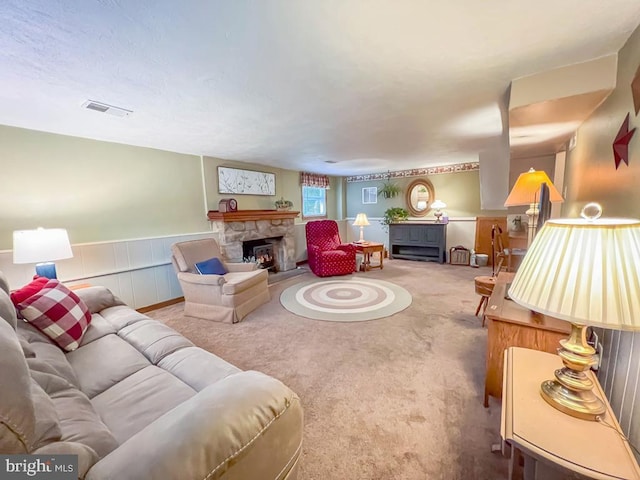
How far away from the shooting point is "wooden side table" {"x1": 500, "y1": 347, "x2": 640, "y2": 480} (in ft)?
2.28

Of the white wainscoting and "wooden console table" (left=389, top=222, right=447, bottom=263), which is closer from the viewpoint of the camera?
the white wainscoting

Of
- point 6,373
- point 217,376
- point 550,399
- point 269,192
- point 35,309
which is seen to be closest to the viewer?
point 6,373

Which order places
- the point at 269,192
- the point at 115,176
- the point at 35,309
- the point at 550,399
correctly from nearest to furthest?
the point at 550,399 < the point at 35,309 < the point at 115,176 < the point at 269,192

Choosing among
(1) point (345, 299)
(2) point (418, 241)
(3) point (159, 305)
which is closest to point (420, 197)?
(2) point (418, 241)

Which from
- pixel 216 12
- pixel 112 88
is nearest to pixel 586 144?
pixel 216 12

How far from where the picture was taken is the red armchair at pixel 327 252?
473 centimetres

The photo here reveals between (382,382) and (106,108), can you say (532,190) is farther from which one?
(106,108)

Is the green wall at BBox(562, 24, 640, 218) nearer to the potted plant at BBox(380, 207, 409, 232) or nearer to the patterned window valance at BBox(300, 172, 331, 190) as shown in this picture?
the potted plant at BBox(380, 207, 409, 232)

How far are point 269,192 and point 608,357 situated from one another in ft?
15.2

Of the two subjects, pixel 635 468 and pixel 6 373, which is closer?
pixel 6 373

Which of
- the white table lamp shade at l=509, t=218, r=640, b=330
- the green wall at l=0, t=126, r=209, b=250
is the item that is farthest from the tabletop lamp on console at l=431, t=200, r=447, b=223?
the white table lamp shade at l=509, t=218, r=640, b=330

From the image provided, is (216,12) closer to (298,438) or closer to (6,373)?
(6,373)

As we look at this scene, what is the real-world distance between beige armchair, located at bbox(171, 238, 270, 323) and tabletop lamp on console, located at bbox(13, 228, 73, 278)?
41.6 inches

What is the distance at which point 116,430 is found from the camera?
0.97m
